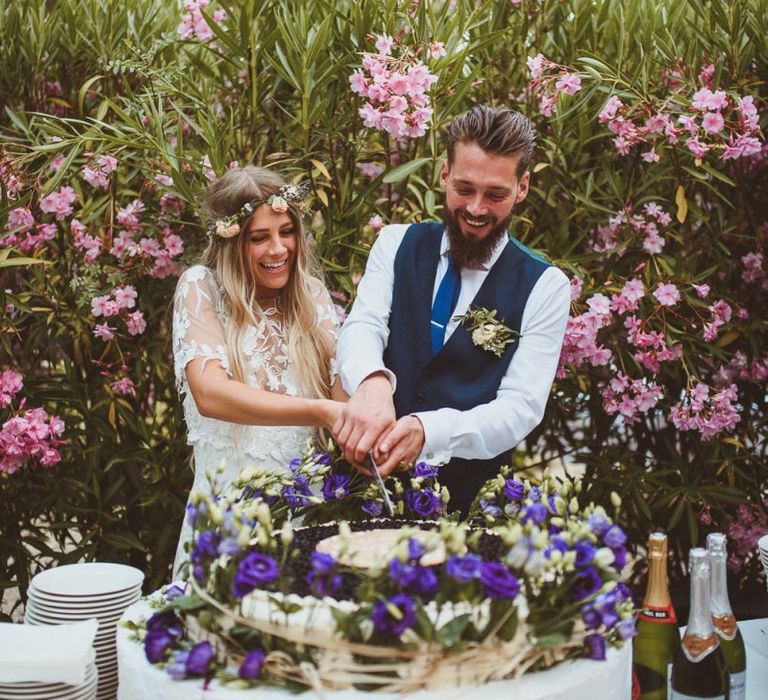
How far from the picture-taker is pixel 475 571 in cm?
116

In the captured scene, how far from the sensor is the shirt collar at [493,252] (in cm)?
235

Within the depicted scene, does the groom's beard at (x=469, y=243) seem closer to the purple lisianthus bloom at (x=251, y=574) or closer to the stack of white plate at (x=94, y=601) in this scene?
the stack of white plate at (x=94, y=601)

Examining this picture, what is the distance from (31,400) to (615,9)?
2419 millimetres

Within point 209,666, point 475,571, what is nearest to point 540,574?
point 475,571

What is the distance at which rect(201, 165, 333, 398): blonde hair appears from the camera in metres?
2.36

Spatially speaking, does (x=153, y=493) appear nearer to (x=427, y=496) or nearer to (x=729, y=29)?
(x=427, y=496)

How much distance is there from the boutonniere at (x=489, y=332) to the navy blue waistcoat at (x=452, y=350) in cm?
2

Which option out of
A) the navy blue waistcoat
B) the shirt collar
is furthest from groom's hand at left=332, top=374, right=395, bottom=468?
the shirt collar

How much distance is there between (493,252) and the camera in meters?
2.35

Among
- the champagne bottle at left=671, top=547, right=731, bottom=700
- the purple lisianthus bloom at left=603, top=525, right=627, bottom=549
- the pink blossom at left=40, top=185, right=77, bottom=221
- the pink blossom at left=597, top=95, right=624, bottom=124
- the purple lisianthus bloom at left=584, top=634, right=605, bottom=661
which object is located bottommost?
the champagne bottle at left=671, top=547, right=731, bottom=700

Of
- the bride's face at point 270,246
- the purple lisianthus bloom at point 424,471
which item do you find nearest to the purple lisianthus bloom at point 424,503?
the purple lisianthus bloom at point 424,471

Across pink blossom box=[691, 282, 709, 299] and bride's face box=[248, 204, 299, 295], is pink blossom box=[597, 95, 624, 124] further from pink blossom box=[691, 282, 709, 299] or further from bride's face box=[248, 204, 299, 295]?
bride's face box=[248, 204, 299, 295]

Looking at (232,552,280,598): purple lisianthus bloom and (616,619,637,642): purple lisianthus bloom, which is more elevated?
(232,552,280,598): purple lisianthus bloom

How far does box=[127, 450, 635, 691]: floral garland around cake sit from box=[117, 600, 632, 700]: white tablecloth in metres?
0.02
